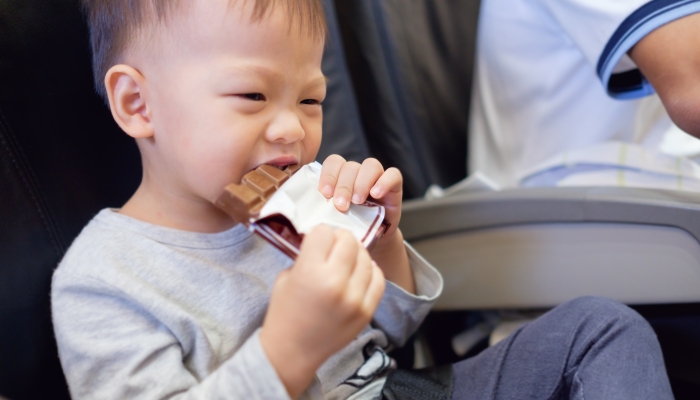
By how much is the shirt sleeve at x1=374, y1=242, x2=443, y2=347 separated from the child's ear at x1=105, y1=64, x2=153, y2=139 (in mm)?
433

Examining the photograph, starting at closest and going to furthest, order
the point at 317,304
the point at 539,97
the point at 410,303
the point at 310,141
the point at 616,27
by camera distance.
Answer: the point at 317,304, the point at 310,141, the point at 410,303, the point at 616,27, the point at 539,97

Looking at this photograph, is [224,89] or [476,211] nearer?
[224,89]

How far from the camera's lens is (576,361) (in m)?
0.77

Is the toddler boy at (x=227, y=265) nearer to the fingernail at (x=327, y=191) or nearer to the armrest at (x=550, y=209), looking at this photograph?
the fingernail at (x=327, y=191)

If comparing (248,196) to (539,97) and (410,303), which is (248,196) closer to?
(410,303)

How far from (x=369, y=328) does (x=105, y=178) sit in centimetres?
46

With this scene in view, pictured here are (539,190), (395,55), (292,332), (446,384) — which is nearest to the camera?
(292,332)

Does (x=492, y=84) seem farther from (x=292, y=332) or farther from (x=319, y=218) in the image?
(x=292, y=332)

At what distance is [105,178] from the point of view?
32.4 inches

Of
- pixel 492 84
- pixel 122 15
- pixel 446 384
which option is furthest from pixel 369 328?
pixel 492 84

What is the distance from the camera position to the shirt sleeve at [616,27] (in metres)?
0.93

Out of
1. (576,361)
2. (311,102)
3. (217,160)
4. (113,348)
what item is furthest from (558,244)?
(113,348)

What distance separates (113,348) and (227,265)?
0.63 feet

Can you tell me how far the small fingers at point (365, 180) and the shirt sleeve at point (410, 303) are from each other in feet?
0.69
